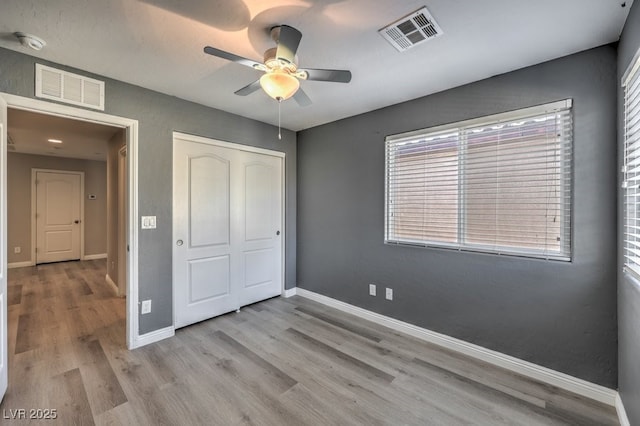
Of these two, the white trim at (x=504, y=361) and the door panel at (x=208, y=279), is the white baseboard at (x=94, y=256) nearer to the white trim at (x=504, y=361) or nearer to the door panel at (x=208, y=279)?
the door panel at (x=208, y=279)

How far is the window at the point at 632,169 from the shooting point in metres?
1.47

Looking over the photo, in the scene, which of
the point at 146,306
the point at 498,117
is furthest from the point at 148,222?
the point at 498,117

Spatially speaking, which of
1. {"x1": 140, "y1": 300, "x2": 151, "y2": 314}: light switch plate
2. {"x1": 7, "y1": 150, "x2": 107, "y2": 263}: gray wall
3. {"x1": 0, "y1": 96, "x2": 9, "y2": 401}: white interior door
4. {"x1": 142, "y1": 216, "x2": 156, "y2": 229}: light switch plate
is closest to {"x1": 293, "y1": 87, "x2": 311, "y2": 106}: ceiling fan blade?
{"x1": 142, "y1": 216, "x2": 156, "y2": 229}: light switch plate

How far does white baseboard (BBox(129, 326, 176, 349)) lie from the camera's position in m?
2.62

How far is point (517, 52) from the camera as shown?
200 centimetres

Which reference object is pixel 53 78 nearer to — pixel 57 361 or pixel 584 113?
pixel 57 361

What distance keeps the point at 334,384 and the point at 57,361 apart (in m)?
2.28

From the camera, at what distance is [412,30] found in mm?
1747

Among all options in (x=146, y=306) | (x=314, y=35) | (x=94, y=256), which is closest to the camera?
(x=314, y=35)

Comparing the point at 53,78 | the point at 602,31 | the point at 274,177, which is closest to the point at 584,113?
the point at 602,31

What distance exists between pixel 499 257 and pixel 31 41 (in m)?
3.70

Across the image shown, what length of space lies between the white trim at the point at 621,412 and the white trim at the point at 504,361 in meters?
0.05

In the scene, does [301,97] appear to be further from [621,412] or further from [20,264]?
[20,264]

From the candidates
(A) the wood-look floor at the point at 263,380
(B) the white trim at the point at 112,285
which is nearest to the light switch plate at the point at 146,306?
(A) the wood-look floor at the point at 263,380
